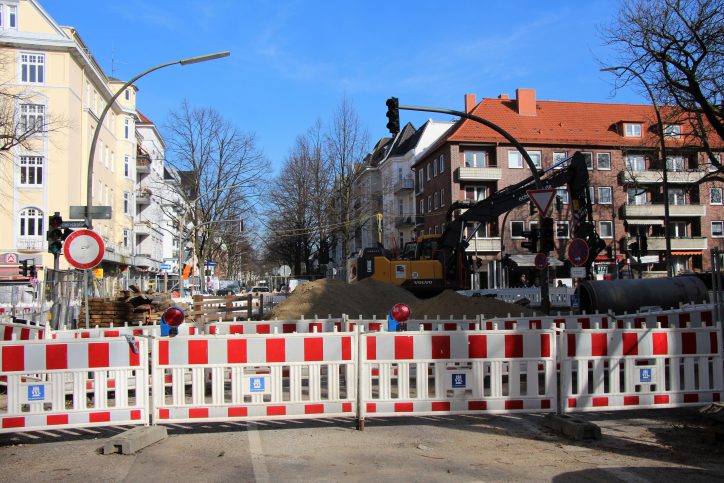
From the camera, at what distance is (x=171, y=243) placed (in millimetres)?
92062

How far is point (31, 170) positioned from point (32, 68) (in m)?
6.36

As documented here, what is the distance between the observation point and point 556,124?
184 feet

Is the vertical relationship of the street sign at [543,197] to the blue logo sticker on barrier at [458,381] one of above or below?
above

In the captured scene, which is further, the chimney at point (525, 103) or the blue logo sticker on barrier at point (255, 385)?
the chimney at point (525, 103)

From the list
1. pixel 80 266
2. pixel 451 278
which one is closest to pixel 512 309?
pixel 451 278

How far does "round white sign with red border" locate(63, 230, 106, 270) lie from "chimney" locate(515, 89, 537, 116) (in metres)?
50.3

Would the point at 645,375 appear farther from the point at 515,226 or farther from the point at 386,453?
the point at 515,226

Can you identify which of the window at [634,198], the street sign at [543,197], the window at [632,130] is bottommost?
the street sign at [543,197]

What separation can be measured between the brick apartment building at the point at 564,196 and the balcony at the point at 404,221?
21.2 ft

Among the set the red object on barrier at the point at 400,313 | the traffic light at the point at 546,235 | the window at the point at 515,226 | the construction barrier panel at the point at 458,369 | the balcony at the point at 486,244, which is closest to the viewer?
the construction barrier panel at the point at 458,369

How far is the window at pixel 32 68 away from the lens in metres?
40.9

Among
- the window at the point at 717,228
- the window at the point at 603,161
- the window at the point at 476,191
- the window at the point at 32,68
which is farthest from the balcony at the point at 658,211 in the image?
the window at the point at 32,68

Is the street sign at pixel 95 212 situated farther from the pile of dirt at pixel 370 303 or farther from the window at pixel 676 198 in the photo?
the window at pixel 676 198

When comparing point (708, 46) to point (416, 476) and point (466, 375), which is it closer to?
point (466, 375)
